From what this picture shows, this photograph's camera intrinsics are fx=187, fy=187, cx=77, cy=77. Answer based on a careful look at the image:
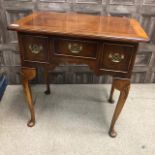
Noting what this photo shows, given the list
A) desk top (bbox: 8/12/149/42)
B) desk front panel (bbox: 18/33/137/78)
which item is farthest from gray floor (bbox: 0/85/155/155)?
desk top (bbox: 8/12/149/42)

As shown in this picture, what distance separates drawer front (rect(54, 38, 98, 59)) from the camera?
1.01 m

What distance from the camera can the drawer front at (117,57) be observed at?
989 mm

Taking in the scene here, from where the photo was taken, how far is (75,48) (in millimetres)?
1035

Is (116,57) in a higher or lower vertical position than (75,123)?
higher

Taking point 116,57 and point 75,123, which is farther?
point 75,123

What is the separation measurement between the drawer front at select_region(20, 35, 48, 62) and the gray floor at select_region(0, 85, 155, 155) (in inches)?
21.3

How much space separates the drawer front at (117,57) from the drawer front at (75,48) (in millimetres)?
61

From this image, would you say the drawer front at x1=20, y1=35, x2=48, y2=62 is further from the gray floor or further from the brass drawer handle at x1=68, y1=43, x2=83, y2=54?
the gray floor

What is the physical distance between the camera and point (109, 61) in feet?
3.42

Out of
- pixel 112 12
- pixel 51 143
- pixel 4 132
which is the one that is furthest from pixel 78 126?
pixel 112 12

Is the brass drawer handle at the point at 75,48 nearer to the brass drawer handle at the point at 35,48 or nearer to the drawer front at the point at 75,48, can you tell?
the drawer front at the point at 75,48

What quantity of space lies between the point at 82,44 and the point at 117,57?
0.67 ft

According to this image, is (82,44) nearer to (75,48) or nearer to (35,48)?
(75,48)

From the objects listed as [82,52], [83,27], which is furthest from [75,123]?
[83,27]
